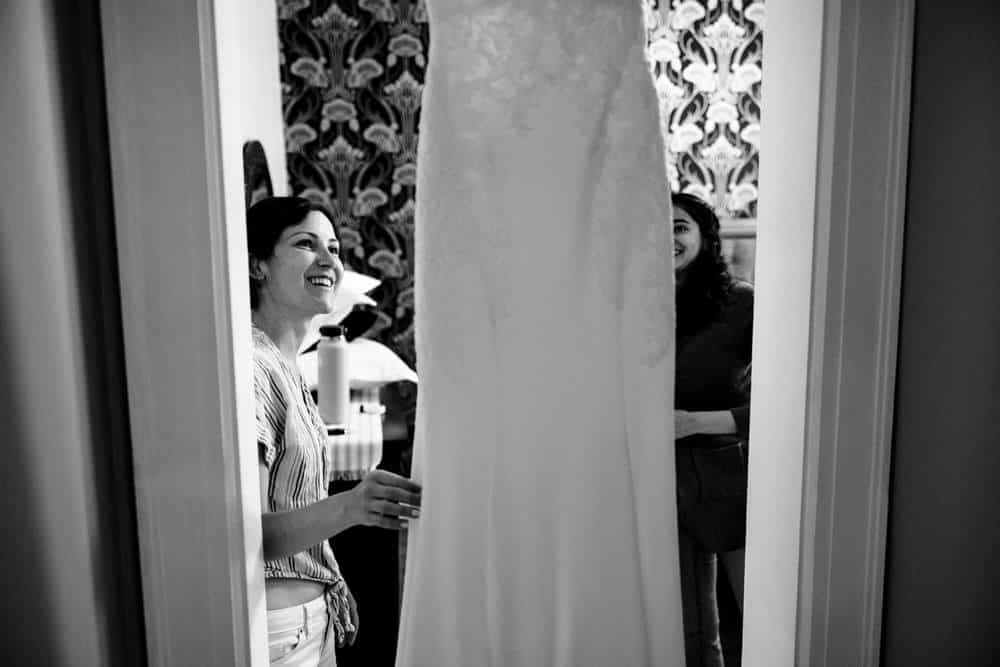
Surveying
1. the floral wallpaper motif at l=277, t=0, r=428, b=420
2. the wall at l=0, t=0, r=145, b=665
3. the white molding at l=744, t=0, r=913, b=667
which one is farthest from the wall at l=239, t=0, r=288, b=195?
the white molding at l=744, t=0, r=913, b=667

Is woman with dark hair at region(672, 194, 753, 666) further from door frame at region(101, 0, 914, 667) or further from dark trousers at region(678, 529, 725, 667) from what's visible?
door frame at region(101, 0, 914, 667)

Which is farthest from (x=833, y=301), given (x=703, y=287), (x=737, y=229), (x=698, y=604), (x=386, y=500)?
(x=737, y=229)

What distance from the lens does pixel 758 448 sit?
33.1 inches

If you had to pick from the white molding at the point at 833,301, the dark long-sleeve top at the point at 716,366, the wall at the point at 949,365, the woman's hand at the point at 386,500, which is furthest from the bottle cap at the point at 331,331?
the wall at the point at 949,365

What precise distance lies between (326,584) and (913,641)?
820 millimetres

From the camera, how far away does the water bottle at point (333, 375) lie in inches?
77.8

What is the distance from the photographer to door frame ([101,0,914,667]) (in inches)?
25.7

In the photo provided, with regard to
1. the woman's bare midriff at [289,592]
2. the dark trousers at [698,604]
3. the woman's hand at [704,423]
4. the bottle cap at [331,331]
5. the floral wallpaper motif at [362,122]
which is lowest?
the dark trousers at [698,604]

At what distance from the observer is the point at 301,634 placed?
1.10m

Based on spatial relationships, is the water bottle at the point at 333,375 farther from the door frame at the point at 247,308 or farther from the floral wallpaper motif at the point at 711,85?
the floral wallpaper motif at the point at 711,85

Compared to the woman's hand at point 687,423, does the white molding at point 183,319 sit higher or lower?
higher

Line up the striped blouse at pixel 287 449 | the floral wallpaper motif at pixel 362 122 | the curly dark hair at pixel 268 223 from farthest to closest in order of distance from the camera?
the floral wallpaper motif at pixel 362 122, the curly dark hair at pixel 268 223, the striped blouse at pixel 287 449

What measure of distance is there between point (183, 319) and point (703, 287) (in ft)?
4.15

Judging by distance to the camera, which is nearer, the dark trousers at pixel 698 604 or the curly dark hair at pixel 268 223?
the curly dark hair at pixel 268 223
